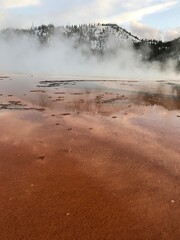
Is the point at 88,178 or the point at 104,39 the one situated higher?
the point at 104,39

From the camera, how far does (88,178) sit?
24.7 feet

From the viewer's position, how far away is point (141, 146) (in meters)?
10.2

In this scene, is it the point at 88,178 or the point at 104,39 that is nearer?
the point at 88,178

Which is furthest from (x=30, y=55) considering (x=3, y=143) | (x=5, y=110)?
(x=3, y=143)

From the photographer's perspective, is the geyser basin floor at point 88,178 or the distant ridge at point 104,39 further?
the distant ridge at point 104,39

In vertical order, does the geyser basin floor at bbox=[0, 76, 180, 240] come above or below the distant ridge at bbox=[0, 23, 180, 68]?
below

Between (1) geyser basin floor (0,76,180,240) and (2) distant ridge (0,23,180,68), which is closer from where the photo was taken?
(1) geyser basin floor (0,76,180,240)

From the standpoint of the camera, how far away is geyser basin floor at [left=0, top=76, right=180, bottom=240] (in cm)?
566

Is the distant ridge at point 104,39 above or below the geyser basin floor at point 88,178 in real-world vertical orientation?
above

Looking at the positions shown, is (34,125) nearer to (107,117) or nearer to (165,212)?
(107,117)

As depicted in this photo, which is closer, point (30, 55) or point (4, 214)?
point (4, 214)

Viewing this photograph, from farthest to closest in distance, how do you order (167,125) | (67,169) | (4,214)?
1. (167,125)
2. (67,169)
3. (4,214)

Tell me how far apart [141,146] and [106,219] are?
4589 millimetres

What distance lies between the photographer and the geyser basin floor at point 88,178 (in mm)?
5660
